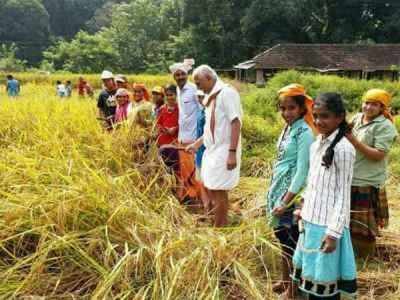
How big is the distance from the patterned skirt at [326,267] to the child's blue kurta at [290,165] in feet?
1.17

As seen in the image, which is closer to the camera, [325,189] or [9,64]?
[325,189]

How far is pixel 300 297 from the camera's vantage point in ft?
8.78

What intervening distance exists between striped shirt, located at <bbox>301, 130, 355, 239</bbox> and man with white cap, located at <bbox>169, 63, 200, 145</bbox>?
2097 mm

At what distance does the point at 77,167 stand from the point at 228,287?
135cm

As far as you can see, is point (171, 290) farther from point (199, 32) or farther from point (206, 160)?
point (199, 32)

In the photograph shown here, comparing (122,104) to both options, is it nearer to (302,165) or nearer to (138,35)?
(302,165)

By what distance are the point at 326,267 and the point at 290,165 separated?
65 cm

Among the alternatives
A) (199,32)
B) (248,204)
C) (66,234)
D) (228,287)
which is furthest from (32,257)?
(199,32)

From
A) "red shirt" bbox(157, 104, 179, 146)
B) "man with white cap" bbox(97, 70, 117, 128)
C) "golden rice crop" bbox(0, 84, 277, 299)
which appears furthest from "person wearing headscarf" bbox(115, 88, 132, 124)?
"golden rice crop" bbox(0, 84, 277, 299)

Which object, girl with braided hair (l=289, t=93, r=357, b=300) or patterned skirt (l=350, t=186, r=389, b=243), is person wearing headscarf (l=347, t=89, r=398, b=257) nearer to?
patterned skirt (l=350, t=186, r=389, b=243)

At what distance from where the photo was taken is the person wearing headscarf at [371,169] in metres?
2.93

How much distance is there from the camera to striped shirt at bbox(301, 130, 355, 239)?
202 centimetres

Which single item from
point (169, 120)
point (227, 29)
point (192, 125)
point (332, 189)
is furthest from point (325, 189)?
point (227, 29)

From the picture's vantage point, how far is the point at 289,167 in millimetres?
2535
